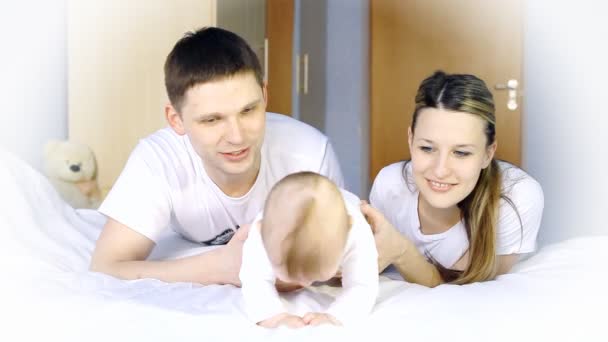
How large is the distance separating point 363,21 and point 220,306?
142 cm

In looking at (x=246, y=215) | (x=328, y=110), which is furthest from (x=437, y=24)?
(x=246, y=215)

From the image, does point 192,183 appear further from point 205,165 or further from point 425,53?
point 425,53

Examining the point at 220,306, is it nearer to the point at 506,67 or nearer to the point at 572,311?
the point at 572,311

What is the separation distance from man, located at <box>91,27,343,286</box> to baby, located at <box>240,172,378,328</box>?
13 centimetres

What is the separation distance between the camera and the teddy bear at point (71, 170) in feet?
5.97

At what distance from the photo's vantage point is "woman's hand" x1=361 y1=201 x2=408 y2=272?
35.3 inches

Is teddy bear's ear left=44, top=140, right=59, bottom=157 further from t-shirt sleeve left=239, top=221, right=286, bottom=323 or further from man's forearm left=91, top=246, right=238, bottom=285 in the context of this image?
t-shirt sleeve left=239, top=221, right=286, bottom=323

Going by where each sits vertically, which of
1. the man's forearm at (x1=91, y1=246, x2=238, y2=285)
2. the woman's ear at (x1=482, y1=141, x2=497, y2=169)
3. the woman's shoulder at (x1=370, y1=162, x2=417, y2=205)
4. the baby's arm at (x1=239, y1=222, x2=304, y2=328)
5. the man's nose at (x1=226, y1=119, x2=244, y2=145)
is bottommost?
the man's forearm at (x1=91, y1=246, x2=238, y2=285)

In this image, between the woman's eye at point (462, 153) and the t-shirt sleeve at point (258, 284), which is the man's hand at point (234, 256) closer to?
the t-shirt sleeve at point (258, 284)

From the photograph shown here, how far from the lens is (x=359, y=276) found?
2.53ft

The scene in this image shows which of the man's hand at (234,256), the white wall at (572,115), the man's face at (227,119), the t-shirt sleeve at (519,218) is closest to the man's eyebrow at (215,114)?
the man's face at (227,119)

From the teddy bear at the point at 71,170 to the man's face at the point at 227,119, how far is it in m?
0.97

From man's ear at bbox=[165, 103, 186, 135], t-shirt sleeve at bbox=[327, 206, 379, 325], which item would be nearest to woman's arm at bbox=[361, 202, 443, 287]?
t-shirt sleeve at bbox=[327, 206, 379, 325]

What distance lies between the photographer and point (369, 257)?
770 mm
